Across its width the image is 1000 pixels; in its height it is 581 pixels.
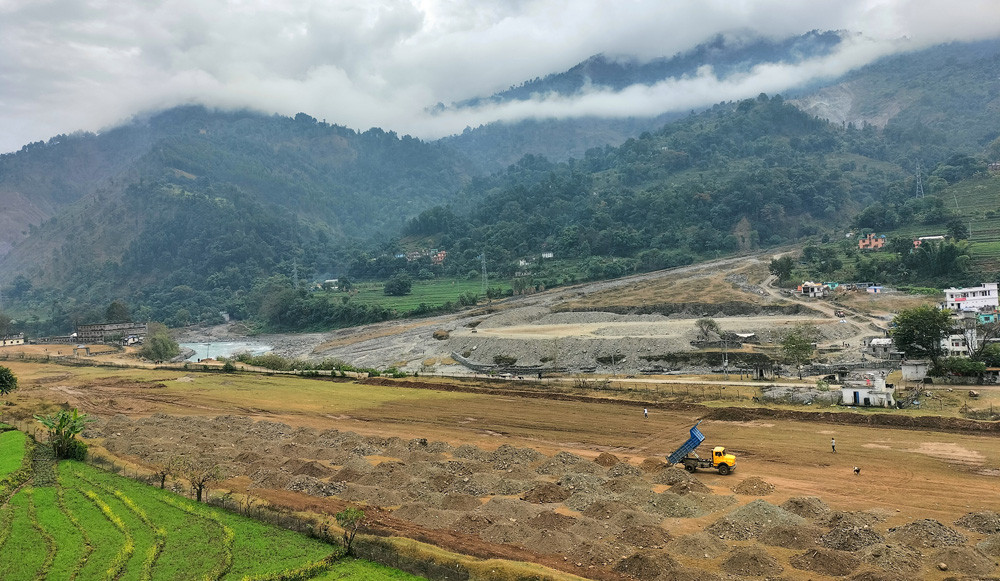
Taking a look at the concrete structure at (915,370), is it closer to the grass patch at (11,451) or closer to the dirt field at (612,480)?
the dirt field at (612,480)

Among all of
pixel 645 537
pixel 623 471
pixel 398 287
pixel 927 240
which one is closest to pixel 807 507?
pixel 645 537

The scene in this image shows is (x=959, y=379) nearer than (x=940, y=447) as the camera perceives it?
No

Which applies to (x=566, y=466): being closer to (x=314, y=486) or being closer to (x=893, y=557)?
(x=314, y=486)

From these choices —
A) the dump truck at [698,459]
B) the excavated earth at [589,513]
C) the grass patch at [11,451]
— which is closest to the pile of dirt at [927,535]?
the excavated earth at [589,513]

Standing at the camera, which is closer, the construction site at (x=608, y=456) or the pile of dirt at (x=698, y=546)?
the pile of dirt at (x=698, y=546)

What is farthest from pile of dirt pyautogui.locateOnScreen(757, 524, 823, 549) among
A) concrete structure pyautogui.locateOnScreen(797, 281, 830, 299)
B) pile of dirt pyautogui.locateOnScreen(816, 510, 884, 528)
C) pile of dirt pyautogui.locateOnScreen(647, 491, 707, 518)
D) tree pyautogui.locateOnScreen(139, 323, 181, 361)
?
tree pyautogui.locateOnScreen(139, 323, 181, 361)

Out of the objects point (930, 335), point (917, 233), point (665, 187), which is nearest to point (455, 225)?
point (665, 187)

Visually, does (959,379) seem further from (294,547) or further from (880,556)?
(294,547)
